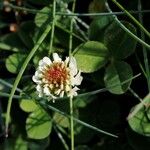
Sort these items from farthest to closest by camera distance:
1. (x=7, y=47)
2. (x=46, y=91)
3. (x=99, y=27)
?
(x=7, y=47), (x=99, y=27), (x=46, y=91)

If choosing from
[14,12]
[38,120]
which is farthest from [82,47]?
[14,12]

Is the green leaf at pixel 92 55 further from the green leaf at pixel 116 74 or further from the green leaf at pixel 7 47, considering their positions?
the green leaf at pixel 7 47

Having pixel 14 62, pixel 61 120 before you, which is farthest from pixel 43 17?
pixel 61 120

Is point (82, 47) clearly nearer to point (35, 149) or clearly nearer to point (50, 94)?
point (50, 94)

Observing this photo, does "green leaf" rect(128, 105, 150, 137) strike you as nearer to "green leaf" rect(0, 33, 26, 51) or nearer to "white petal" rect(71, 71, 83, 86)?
"white petal" rect(71, 71, 83, 86)

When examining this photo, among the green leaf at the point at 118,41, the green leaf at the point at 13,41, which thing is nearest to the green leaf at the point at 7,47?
the green leaf at the point at 13,41

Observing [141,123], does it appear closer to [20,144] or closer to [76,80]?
[76,80]
